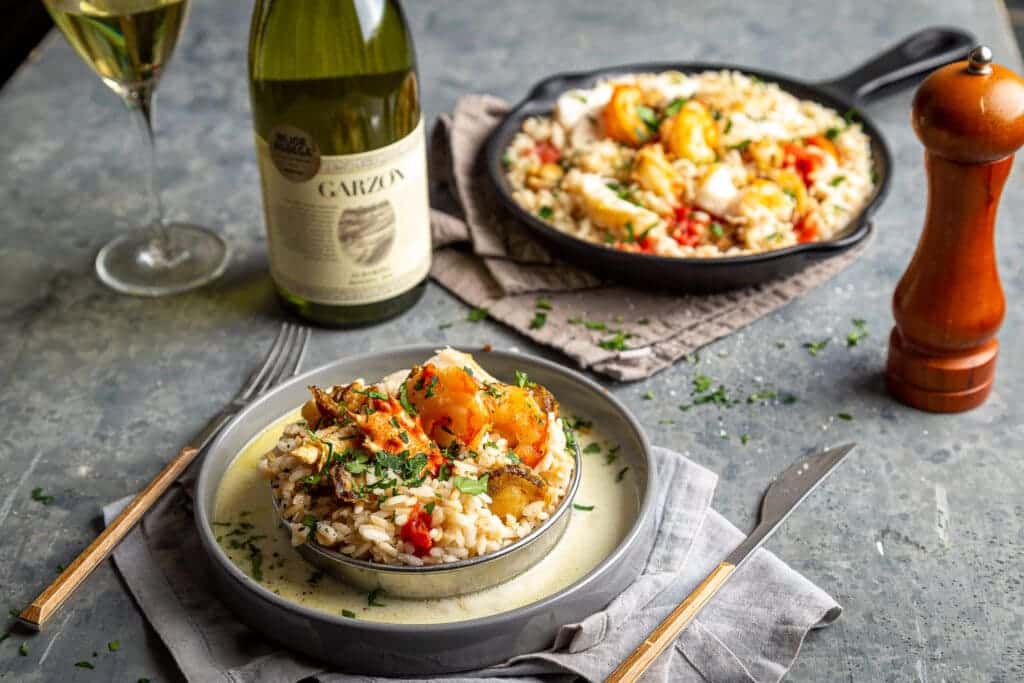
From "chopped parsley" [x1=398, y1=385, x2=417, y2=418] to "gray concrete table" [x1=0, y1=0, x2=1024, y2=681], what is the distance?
1.25 ft

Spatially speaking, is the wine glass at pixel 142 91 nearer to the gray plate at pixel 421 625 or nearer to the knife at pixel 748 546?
the gray plate at pixel 421 625

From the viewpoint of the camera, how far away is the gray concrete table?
137 centimetres

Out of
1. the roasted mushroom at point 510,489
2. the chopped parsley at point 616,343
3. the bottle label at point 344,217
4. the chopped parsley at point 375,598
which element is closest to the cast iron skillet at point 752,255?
the chopped parsley at point 616,343

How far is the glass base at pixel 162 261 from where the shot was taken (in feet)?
6.59

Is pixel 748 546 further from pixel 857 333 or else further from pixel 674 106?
pixel 674 106

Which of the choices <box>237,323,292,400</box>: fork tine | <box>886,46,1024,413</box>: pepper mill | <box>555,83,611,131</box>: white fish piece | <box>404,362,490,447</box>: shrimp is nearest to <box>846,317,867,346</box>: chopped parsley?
<box>886,46,1024,413</box>: pepper mill

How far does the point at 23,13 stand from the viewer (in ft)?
10.7

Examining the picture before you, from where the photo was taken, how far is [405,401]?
4.40 ft

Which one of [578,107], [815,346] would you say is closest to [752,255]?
[815,346]

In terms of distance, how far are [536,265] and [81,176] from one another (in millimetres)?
930

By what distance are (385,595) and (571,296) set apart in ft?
2.62

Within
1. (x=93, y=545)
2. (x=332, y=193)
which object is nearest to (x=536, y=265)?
(x=332, y=193)

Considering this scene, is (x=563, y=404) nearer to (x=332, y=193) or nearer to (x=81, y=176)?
(x=332, y=193)

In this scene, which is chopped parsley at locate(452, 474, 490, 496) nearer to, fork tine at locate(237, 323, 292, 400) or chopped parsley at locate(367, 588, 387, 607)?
chopped parsley at locate(367, 588, 387, 607)
